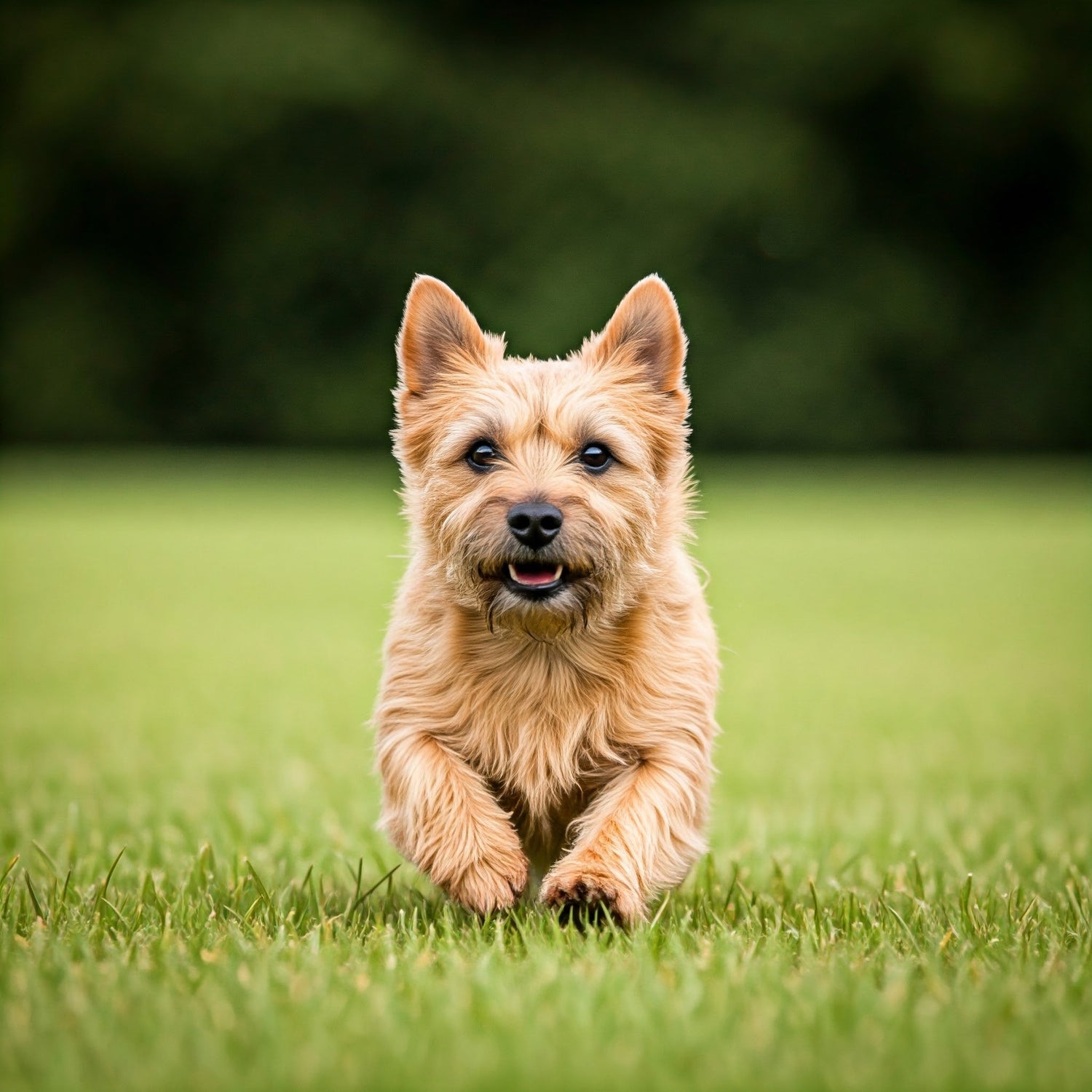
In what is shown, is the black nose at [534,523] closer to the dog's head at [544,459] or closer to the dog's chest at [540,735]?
the dog's head at [544,459]

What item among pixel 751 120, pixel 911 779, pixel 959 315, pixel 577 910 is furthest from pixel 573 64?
pixel 577 910

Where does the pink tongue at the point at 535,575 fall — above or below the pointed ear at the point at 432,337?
below

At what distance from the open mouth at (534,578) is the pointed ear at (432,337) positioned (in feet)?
2.35

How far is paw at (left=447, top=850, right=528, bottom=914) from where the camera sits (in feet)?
10.2

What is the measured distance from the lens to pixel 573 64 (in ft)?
115

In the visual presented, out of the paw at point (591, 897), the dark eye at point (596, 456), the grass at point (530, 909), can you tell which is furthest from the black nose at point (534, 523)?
the paw at point (591, 897)

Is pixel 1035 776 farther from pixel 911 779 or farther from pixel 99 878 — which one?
pixel 99 878

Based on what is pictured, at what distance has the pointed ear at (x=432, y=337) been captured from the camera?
373cm

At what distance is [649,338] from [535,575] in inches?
32.5

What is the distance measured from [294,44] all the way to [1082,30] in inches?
773

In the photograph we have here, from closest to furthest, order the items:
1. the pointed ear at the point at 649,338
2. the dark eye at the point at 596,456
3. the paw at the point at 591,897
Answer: the paw at the point at 591,897 → the dark eye at the point at 596,456 → the pointed ear at the point at 649,338

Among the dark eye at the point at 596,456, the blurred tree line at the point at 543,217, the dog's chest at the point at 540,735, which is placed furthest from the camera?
the blurred tree line at the point at 543,217

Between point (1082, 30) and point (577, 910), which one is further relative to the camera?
point (1082, 30)

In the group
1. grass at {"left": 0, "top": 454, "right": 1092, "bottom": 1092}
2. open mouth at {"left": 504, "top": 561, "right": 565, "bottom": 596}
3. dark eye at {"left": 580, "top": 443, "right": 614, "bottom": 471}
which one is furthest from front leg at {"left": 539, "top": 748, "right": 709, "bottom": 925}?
dark eye at {"left": 580, "top": 443, "right": 614, "bottom": 471}
